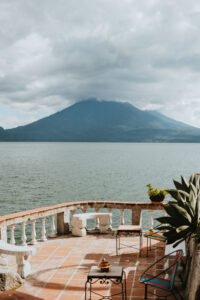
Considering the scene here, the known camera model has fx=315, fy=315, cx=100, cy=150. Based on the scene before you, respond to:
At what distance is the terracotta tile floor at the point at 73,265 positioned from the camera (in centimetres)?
533

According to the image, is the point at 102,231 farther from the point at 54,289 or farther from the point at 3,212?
the point at 3,212

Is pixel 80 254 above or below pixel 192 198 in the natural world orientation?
below

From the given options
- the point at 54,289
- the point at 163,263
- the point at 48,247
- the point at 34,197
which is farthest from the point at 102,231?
the point at 34,197

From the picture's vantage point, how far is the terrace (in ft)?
17.7

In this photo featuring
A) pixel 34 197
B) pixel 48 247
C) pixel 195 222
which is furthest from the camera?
pixel 34 197

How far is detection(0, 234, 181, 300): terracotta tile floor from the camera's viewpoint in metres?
5.33

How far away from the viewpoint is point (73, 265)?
662 centimetres

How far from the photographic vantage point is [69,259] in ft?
22.9

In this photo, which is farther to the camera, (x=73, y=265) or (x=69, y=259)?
(x=69, y=259)

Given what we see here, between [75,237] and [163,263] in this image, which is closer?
[163,263]

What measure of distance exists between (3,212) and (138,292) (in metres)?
23.2

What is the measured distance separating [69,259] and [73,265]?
375 millimetres

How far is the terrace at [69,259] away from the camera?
17.7 ft

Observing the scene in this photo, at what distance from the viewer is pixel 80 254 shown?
7.32 metres
